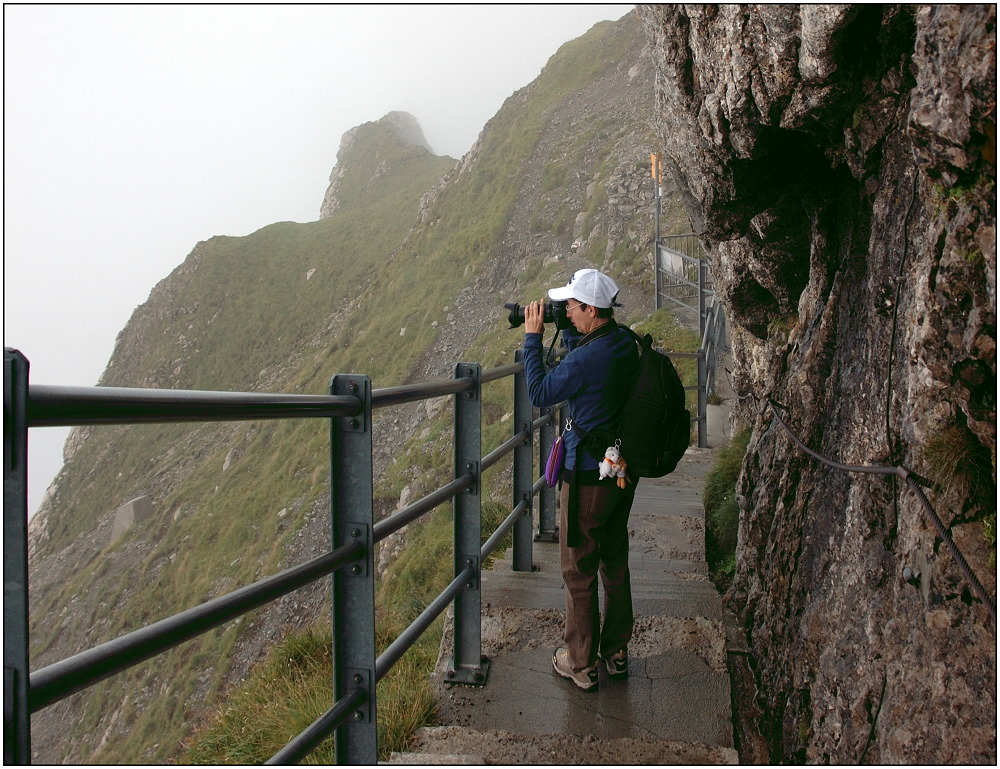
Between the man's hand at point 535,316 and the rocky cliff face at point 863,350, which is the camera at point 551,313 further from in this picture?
the rocky cliff face at point 863,350

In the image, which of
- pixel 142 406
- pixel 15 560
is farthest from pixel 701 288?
pixel 15 560

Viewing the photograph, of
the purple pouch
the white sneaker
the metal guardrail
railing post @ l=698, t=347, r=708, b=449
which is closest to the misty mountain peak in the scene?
the metal guardrail

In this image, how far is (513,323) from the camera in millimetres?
3818

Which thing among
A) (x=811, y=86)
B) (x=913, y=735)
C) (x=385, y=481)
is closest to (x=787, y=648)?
(x=913, y=735)

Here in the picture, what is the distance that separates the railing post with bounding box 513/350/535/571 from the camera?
4738 millimetres

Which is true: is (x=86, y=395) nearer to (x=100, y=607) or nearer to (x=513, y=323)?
(x=513, y=323)

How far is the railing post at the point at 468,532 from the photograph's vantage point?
11.5 feet

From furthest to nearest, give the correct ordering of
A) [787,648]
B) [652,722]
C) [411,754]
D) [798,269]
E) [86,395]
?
[798,269] → [787,648] → [652,722] → [411,754] → [86,395]

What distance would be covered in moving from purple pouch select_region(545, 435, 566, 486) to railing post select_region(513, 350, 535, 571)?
0.87 metres

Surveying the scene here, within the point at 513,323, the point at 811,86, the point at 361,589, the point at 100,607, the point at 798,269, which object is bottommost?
the point at 100,607

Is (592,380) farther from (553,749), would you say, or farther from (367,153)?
(367,153)

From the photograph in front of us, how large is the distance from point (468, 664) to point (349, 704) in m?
1.46

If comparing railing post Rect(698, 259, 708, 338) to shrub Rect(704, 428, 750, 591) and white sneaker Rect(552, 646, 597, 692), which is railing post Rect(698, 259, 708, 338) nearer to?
shrub Rect(704, 428, 750, 591)

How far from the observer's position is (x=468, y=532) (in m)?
3.57
